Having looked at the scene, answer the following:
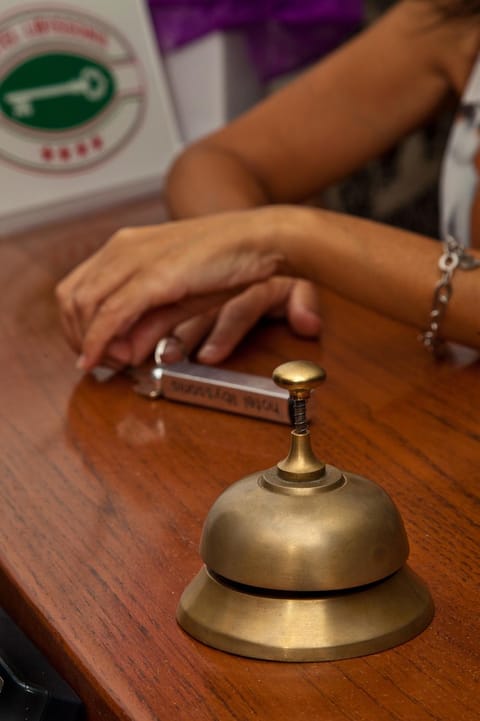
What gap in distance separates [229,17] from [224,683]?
1346mm

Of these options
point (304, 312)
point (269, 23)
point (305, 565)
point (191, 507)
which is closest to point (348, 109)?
point (269, 23)

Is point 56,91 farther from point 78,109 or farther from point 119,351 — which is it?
point 119,351

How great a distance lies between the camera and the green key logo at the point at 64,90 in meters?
1.58

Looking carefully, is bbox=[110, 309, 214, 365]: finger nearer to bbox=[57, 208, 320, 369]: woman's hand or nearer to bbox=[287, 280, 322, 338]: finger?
bbox=[57, 208, 320, 369]: woman's hand

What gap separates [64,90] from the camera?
1622 mm

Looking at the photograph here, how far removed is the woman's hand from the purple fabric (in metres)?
0.73

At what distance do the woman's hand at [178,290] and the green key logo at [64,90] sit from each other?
1.96 ft

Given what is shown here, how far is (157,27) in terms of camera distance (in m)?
1.73

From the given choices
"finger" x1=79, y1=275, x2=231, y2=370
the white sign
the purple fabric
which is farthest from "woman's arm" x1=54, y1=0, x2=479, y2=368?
the purple fabric

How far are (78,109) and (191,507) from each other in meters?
1.03

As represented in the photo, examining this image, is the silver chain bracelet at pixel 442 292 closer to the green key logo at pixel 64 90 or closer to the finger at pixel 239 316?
the finger at pixel 239 316

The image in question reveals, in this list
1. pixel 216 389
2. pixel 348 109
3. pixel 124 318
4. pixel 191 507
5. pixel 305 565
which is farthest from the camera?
pixel 348 109

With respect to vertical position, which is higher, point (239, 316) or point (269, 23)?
point (269, 23)

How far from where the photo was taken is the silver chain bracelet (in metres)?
0.99
